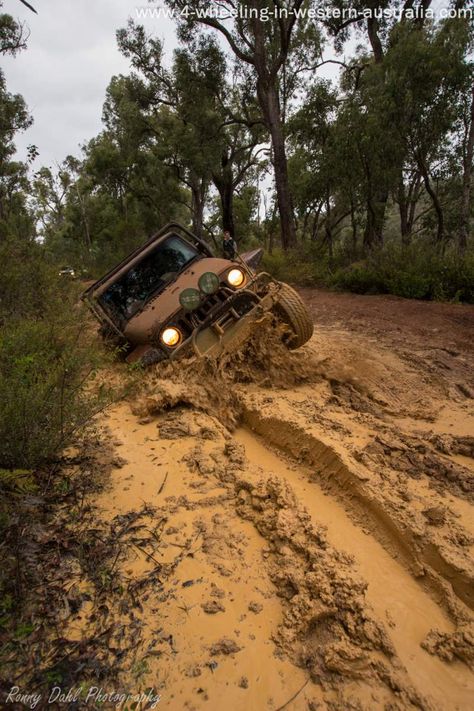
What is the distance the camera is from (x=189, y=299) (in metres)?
3.97

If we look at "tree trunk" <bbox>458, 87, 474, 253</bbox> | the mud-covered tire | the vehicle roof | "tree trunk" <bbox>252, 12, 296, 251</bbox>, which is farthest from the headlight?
"tree trunk" <bbox>252, 12, 296, 251</bbox>

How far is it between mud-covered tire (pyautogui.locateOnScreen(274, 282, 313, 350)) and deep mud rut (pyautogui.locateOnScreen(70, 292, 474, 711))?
57cm

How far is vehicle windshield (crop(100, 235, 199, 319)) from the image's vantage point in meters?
4.80

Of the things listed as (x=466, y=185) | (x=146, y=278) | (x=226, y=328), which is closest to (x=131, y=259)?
(x=146, y=278)

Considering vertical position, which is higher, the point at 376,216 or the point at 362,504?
the point at 376,216

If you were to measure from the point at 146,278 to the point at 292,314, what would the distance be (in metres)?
1.83

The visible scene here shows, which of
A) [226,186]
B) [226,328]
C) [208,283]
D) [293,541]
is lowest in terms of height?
[293,541]

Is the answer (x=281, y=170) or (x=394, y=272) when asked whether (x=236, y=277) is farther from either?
(x=281, y=170)

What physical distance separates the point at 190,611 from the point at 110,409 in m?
2.41

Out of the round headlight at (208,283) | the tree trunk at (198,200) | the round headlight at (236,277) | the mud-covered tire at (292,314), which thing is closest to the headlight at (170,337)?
the round headlight at (208,283)

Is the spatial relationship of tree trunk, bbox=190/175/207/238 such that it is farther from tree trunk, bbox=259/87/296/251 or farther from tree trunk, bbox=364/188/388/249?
tree trunk, bbox=364/188/388/249

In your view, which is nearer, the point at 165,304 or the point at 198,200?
the point at 165,304

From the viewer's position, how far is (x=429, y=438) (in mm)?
3174

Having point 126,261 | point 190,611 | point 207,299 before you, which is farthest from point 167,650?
point 126,261
